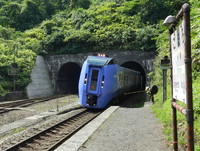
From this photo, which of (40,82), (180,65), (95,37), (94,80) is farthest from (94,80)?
(95,37)

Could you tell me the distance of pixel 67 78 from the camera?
33.0m

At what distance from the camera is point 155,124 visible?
7820 millimetres

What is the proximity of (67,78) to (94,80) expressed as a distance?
20430 millimetres

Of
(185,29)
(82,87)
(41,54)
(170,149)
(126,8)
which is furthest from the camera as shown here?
(126,8)

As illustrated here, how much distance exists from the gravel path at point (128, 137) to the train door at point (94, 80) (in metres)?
4.46

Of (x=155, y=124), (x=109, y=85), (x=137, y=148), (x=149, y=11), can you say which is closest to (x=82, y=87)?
(x=109, y=85)

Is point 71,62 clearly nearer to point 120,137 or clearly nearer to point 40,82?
point 40,82

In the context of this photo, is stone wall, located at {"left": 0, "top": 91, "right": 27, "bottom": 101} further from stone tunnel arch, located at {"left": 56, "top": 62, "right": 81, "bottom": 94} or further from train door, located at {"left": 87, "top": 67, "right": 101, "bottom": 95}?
train door, located at {"left": 87, "top": 67, "right": 101, "bottom": 95}

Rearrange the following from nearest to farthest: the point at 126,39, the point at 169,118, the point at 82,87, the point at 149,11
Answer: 1. the point at 169,118
2. the point at 82,87
3. the point at 126,39
4. the point at 149,11

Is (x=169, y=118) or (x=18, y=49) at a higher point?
(x=18, y=49)

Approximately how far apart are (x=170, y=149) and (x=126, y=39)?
2269 cm

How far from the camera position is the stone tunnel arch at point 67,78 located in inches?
1180

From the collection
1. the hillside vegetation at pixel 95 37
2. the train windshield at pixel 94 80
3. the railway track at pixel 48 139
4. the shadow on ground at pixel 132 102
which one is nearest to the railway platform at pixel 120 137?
the railway track at pixel 48 139

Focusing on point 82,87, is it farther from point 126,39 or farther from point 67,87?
point 67,87
